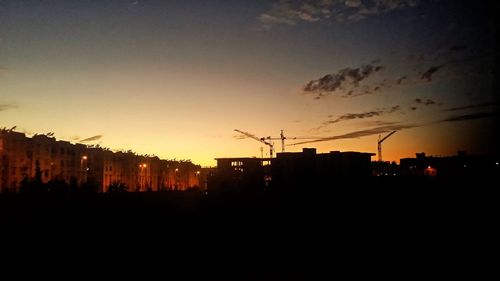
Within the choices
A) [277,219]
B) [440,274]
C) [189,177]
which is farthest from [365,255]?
[189,177]

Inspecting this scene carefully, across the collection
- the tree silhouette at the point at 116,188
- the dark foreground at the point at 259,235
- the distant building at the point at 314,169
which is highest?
the distant building at the point at 314,169

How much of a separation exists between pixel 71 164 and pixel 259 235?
42.0m

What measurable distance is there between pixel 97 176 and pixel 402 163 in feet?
185

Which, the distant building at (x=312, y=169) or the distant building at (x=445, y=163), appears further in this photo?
the distant building at (x=445, y=163)

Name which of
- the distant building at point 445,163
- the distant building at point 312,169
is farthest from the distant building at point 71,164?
the distant building at point 445,163

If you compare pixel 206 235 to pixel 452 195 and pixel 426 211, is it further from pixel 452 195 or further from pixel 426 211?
pixel 452 195

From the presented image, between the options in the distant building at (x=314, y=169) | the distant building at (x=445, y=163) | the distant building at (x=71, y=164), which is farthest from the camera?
the distant building at (x=445, y=163)

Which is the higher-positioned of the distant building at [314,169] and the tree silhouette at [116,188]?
the distant building at [314,169]

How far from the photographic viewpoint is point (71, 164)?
50.3 meters

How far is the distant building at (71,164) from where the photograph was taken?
39219mm

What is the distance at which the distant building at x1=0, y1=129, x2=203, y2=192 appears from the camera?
→ 3922cm

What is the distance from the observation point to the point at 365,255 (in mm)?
13125

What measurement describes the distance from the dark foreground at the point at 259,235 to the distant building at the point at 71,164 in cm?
1262

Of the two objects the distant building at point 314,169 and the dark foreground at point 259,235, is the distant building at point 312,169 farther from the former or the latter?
the dark foreground at point 259,235
